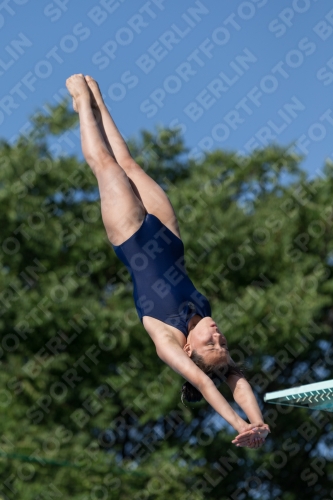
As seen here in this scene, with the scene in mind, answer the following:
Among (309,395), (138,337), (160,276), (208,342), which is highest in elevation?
(160,276)

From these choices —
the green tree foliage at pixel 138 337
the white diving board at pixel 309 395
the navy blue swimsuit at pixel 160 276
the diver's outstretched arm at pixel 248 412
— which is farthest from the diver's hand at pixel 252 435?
the green tree foliage at pixel 138 337

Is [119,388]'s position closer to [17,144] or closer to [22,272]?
[22,272]

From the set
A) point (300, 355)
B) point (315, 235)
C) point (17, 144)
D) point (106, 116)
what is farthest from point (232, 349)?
point (106, 116)

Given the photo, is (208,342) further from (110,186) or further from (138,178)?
(138,178)

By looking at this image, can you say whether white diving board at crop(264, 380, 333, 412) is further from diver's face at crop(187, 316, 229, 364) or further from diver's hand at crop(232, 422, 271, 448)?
diver's hand at crop(232, 422, 271, 448)

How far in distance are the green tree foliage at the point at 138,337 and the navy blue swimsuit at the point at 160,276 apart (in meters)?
5.16

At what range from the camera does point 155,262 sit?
5047 millimetres

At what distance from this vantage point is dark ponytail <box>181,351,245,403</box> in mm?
4719

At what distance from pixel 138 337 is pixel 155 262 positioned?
553 centimetres

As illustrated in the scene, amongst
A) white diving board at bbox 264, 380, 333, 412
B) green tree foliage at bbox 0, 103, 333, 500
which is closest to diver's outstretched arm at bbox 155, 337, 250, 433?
white diving board at bbox 264, 380, 333, 412

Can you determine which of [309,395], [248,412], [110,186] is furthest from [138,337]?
[248,412]

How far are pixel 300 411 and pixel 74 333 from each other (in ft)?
10.6

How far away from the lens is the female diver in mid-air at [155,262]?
183 inches

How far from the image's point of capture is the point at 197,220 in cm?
1091
